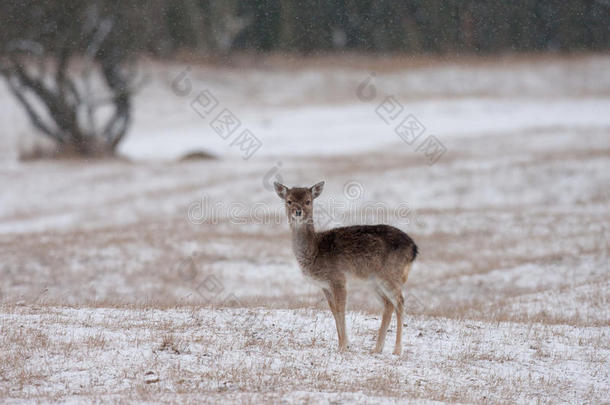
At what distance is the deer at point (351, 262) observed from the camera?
31.5ft

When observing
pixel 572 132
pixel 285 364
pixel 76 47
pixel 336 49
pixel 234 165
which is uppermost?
pixel 336 49

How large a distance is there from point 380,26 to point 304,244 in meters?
57.8

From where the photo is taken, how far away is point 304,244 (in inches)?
385

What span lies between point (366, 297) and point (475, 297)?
8.47 feet

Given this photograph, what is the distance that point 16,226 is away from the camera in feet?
84.0

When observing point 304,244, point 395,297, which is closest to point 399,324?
point 395,297

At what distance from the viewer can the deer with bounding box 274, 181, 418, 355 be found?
31.5 feet

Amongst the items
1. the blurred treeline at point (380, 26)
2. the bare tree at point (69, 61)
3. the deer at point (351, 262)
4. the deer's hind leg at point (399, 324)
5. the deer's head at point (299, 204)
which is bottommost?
the deer's hind leg at point (399, 324)

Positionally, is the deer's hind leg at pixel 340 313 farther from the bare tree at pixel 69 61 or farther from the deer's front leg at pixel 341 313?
the bare tree at pixel 69 61

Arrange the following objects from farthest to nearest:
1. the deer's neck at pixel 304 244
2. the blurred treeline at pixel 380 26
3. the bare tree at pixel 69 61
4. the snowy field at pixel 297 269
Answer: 1. the blurred treeline at pixel 380 26
2. the bare tree at pixel 69 61
3. the deer's neck at pixel 304 244
4. the snowy field at pixel 297 269

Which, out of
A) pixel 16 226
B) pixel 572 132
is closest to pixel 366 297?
pixel 16 226

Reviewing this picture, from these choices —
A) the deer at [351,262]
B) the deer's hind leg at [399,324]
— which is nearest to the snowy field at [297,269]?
the deer's hind leg at [399,324]

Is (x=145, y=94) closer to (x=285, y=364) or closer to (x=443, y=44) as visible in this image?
(x=443, y=44)

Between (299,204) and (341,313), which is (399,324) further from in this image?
(299,204)
